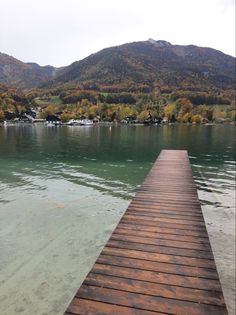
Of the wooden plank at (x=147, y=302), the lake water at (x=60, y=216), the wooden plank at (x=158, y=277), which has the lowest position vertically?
the lake water at (x=60, y=216)

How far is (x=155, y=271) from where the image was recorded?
772 cm

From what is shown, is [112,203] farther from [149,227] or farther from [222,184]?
[222,184]

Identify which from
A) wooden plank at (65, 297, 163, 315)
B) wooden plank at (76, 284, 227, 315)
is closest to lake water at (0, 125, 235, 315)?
wooden plank at (76, 284, 227, 315)

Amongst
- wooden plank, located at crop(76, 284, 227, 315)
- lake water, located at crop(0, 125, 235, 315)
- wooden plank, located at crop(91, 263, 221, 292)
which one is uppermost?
wooden plank, located at crop(91, 263, 221, 292)

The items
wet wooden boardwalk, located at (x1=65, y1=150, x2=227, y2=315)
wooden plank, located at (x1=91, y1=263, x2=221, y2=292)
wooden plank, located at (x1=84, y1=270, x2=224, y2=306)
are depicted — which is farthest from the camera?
wooden plank, located at (x1=91, y1=263, x2=221, y2=292)

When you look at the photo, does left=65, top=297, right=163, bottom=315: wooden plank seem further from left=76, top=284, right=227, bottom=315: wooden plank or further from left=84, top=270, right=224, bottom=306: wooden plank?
left=84, top=270, right=224, bottom=306: wooden plank

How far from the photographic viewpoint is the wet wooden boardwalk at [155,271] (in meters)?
6.30

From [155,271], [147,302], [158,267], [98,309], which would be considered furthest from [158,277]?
[98,309]

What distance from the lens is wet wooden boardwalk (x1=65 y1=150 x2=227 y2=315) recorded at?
6305 mm

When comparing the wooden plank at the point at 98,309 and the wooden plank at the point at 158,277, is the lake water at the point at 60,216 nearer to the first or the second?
the wooden plank at the point at 158,277

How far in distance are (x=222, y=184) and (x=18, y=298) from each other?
21405 millimetres

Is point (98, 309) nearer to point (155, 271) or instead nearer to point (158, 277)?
point (158, 277)

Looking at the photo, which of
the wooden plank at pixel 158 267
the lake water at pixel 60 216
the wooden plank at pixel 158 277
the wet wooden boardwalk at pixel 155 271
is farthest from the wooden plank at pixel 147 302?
the lake water at pixel 60 216

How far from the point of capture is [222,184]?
2703 cm
